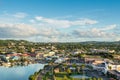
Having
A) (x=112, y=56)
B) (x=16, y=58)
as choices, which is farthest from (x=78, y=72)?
(x=16, y=58)

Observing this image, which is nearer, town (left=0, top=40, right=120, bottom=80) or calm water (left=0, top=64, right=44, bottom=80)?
town (left=0, top=40, right=120, bottom=80)

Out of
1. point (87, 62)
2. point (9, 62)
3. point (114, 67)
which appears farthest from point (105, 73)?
point (9, 62)

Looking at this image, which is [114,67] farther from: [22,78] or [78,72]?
[22,78]

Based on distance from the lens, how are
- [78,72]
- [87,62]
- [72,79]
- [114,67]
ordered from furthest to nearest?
[87,62]
[114,67]
[78,72]
[72,79]

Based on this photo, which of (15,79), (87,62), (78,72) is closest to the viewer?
(15,79)

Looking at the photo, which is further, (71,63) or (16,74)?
(71,63)

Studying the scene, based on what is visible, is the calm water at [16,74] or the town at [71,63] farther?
the calm water at [16,74]

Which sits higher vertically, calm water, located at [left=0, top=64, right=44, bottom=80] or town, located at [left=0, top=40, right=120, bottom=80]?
town, located at [left=0, top=40, right=120, bottom=80]

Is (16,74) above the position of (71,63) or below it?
below

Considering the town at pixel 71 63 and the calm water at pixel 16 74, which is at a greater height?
the town at pixel 71 63

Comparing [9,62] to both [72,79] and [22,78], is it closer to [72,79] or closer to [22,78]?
[22,78]

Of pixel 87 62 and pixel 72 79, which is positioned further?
pixel 87 62
